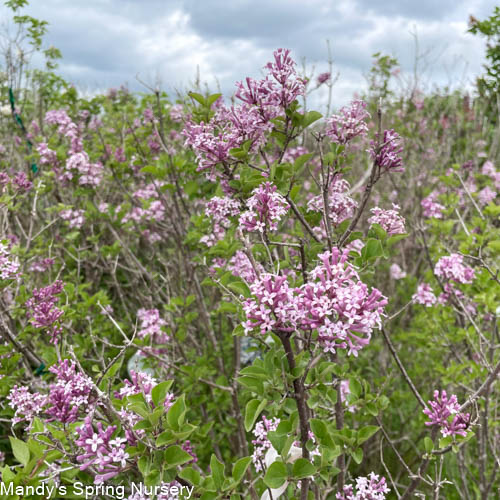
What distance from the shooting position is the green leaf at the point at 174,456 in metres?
1.30

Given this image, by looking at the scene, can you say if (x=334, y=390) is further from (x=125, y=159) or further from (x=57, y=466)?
(x=125, y=159)

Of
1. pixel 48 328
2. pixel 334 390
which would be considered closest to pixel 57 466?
pixel 48 328

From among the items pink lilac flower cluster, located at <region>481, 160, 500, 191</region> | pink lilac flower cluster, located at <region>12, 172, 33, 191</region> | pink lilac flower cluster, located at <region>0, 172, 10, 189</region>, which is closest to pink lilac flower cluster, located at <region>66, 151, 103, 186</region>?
pink lilac flower cluster, located at <region>12, 172, 33, 191</region>

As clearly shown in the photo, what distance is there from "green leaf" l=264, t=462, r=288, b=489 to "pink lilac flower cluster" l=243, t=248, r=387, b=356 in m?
0.38

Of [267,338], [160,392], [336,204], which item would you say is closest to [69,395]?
[160,392]

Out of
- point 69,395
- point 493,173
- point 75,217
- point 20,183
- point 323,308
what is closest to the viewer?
point 323,308

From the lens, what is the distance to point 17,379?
105 inches

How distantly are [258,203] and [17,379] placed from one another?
2.04 metres

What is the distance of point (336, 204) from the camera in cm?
198

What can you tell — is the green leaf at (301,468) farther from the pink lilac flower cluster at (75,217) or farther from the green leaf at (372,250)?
the pink lilac flower cluster at (75,217)

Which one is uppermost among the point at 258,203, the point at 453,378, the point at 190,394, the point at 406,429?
the point at 258,203

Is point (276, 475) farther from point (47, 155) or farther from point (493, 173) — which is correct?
point (493, 173)

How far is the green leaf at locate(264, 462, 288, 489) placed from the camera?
4.10 feet

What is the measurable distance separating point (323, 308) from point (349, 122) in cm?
105
